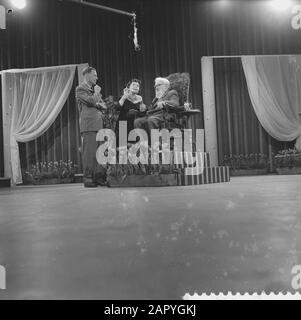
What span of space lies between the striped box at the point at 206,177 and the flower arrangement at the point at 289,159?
1584mm

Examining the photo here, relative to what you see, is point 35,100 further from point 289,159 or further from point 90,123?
point 289,159

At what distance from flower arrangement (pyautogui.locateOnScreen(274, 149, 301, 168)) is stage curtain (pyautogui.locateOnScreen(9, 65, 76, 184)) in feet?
11.6

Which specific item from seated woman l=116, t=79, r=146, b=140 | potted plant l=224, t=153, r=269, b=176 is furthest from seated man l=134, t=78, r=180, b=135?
potted plant l=224, t=153, r=269, b=176

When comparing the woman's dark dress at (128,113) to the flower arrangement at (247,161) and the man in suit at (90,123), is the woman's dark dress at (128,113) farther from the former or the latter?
the flower arrangement at (247,161)

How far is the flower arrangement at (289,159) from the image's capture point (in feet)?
17.7

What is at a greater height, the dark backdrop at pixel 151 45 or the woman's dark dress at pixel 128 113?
the dark backdrop at pixel 151 45

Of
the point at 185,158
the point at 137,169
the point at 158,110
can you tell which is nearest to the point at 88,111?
the point at 158,110

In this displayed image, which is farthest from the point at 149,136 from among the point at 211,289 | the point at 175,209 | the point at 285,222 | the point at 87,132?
the point at 211,289

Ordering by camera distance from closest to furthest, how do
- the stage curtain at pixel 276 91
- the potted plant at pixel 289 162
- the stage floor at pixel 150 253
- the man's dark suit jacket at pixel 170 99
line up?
the stage floor at pixel 150 253
the man's dark suit jacket at pixel 170 99
the potted plant at pixel 289 162
the stage curtain at pixel 276 91

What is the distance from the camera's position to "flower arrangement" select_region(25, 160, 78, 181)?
19.3ft

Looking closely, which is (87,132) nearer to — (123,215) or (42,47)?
(123,215)

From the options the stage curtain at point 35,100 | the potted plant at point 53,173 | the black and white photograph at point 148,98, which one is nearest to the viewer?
the black and white photograph at point 148,98

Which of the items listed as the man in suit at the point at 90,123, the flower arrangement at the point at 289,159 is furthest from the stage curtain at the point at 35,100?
the flower arrangement at the point at 289,159

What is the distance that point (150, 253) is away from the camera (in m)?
1.01
